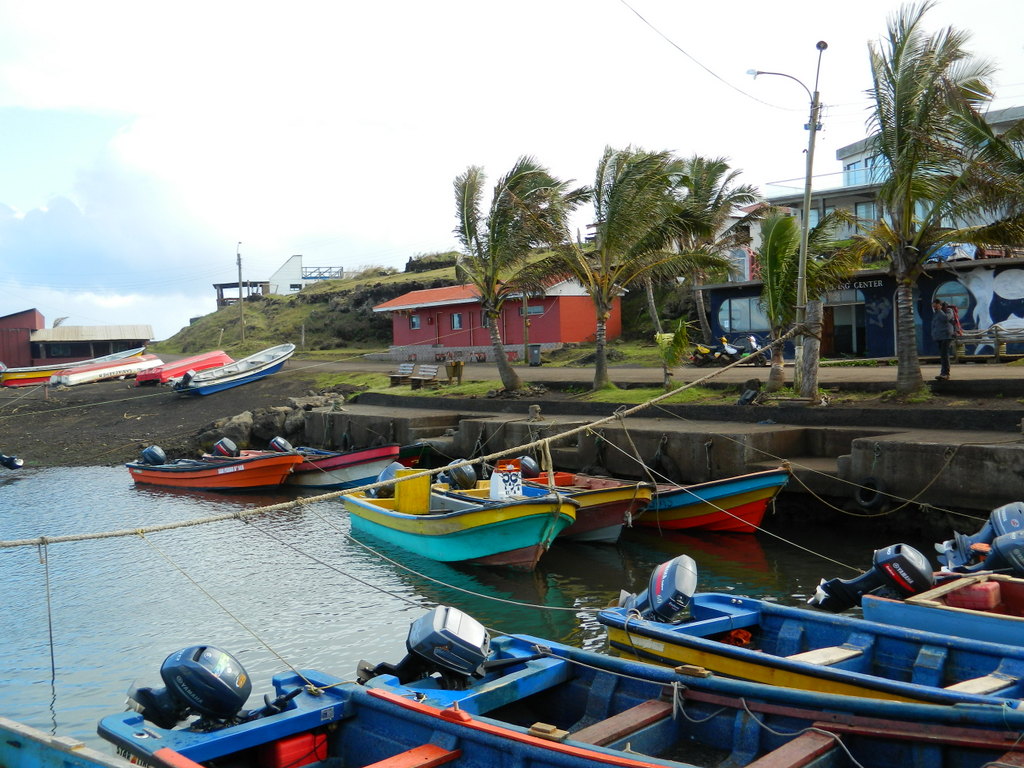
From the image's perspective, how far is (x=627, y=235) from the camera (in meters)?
22.9

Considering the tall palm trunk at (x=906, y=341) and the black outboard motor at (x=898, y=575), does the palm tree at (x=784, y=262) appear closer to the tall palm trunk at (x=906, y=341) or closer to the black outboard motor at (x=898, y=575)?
the tall palm trunk at (x=906, y=341)

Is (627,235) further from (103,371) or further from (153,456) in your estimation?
(103,371)

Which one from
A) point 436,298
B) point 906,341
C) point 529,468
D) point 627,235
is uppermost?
point 627,235

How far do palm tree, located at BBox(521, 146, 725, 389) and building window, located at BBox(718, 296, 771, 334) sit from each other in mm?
8037

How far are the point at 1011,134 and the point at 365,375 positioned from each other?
Result: 27.8m

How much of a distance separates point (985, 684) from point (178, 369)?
4206 centimetres

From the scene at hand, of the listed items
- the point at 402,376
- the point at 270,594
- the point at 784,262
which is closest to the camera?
the point at 270,594

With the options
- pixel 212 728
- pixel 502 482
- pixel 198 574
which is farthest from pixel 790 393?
pixel 212 728

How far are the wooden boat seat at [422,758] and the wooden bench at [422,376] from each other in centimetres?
2625

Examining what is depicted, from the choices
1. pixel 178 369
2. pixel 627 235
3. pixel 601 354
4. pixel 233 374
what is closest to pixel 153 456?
pixel 601 354

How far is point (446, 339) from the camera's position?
45.2m

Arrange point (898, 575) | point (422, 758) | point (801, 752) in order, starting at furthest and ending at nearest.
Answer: point (898, 575) < point (422, 758) < point (801, 752)

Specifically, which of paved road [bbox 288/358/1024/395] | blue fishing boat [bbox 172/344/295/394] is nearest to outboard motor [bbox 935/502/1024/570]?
paved road [bbox 288/358/1024/395]

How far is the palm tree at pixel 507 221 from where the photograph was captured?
24.2 metres
